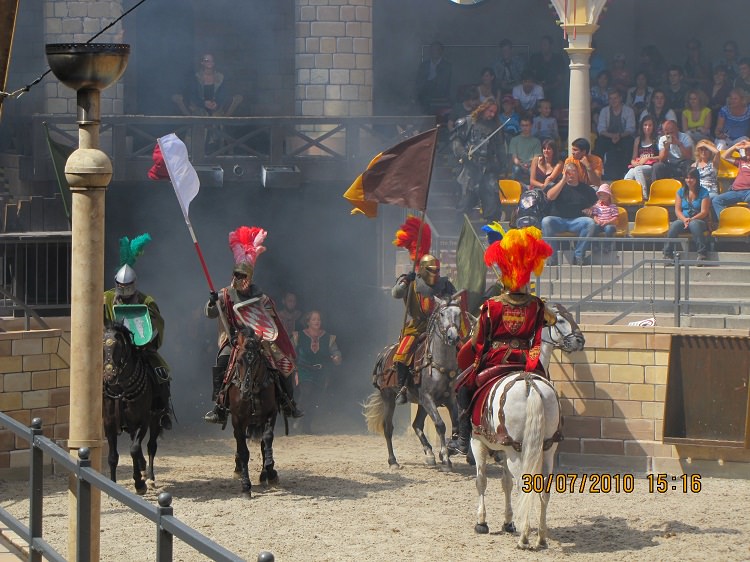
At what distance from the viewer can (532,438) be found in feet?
36.6

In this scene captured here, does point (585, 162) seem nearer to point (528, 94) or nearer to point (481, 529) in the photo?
point (528, 94)

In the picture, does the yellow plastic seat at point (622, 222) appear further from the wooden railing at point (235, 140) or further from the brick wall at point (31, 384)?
the brick wall at point (31, 384)

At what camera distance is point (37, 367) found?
49.7ft

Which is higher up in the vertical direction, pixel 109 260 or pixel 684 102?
pixel 684 102

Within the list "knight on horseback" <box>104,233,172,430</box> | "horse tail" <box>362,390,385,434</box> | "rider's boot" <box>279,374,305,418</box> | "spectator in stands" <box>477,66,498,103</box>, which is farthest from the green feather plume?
"spectator in stands" <box>477,66,498,103</box>

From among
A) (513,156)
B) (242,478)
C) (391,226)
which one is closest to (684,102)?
(513,156)

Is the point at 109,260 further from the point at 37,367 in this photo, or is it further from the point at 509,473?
the point at 509,473

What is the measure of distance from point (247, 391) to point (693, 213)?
8.17 metres

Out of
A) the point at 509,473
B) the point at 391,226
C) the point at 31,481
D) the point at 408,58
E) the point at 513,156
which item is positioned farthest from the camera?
the point at 408,58

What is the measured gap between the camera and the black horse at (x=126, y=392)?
13.8m

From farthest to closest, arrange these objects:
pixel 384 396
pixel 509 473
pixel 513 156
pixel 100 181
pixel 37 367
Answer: pixel 513 156, pixel 384 396, pixel 37 367, pixel 509 473, pixel 100 181

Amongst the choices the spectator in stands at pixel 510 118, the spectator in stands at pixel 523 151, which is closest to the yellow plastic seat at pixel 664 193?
the spectator in stands at pixel 523 151

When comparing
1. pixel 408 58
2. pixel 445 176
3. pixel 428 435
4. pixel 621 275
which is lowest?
pixel 428 435

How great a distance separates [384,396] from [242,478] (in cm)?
276
